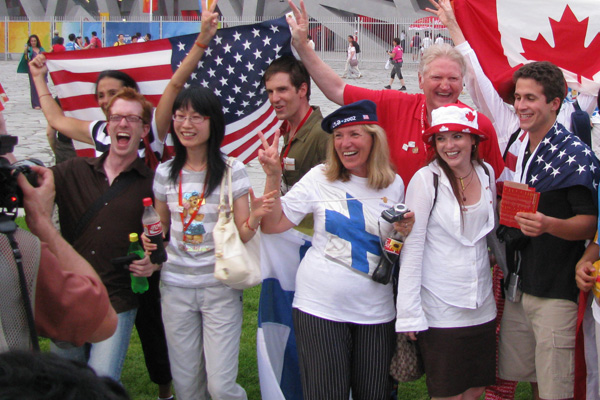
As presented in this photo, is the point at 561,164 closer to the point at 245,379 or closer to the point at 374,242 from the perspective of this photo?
the point at 374,242

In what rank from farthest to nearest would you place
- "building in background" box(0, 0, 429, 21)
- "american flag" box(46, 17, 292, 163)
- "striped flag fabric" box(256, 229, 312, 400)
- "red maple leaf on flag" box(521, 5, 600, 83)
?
"building in background" box(0, 0, 429, 21) < "red maple leaf on flag" box(521, 5, 600, 83) < "american flag" box(46, 17, 292, 163) < "striped flag fabric" box(256, 229, 312, 400)

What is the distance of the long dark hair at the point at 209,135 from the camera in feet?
12.1

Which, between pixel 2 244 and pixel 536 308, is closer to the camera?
pixel 2 244

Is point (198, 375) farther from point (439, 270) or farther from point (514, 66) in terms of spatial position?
point (514, 66)

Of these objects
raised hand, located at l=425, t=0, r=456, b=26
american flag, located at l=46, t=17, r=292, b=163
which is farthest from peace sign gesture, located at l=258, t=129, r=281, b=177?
raised hand, located at l=425, t=0, r=456, b=26

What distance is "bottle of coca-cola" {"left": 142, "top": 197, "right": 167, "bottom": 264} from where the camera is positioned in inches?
136

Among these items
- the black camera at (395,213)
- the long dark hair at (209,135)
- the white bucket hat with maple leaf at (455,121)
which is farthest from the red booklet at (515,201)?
the long dark hair at (209,135)

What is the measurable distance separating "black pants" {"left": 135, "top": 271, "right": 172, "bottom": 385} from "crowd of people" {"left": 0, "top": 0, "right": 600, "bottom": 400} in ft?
0.41

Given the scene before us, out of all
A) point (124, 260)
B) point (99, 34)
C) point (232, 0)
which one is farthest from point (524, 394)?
point (232, 0)

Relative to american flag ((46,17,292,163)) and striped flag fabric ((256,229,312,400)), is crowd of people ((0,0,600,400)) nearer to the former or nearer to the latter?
striped flag fabric ((256,229,312,400))

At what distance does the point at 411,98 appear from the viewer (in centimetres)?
422

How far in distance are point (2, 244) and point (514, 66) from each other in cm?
421

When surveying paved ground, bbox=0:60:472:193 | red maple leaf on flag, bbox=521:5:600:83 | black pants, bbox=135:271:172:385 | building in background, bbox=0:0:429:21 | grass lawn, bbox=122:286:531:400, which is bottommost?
grass lawn, bbox=122:286:531:400

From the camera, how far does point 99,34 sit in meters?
38.4
